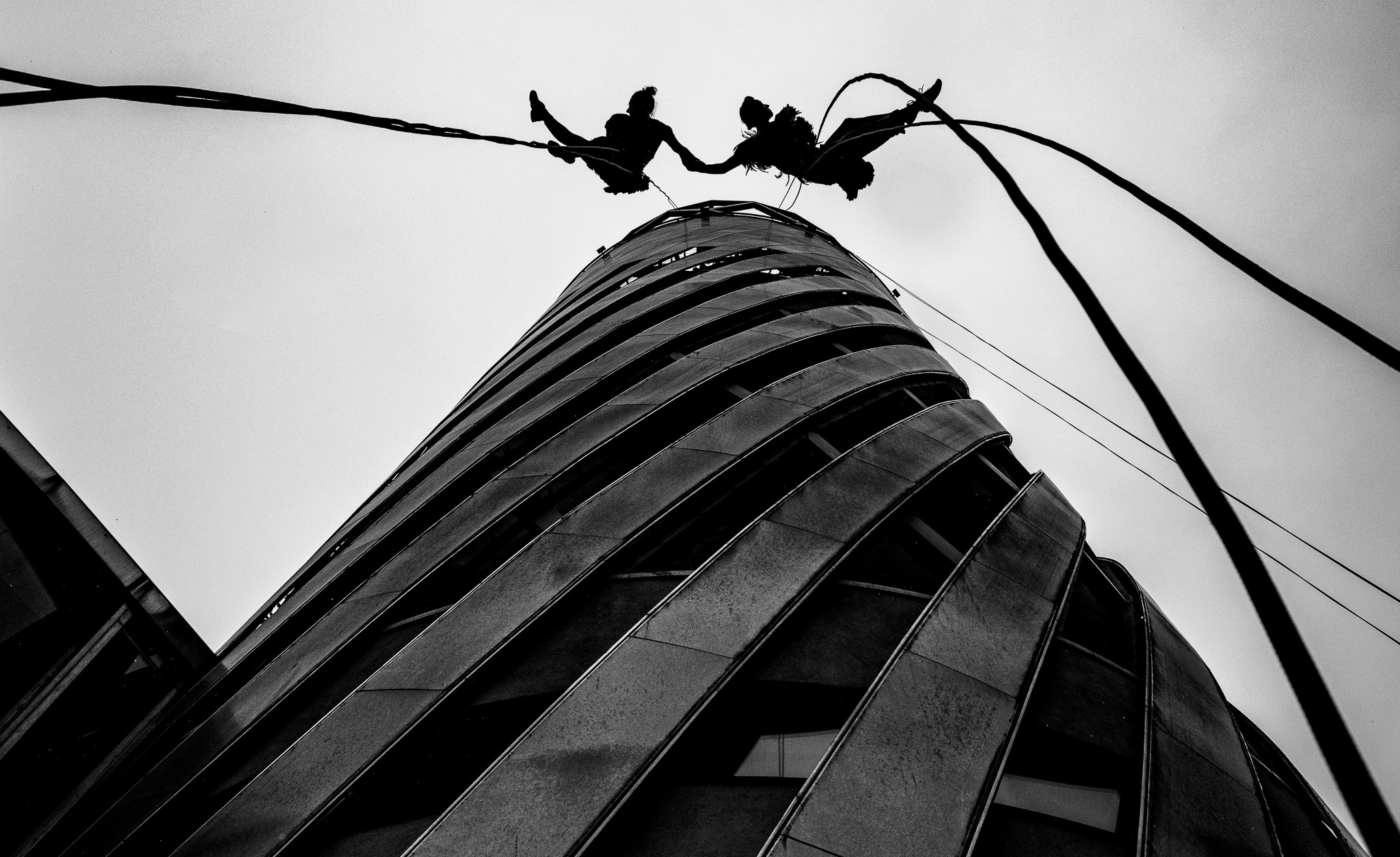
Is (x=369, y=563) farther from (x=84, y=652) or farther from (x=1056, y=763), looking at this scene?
(x=1056, y=763)

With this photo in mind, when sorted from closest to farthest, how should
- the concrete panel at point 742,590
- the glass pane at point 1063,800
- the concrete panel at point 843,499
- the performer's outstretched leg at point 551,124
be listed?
the glass pane at point 1063,800 → the concrete panel at point 742,590 → the concrete panel at point 843,499 → the performer's outstretched leg at point 551,124

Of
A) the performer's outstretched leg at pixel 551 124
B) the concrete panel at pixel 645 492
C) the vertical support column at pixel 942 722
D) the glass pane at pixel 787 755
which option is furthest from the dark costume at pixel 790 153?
the glass pane at pixel 787 755

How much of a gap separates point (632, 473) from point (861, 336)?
7.61 m

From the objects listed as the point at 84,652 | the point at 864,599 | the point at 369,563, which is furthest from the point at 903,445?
the point at 84,652

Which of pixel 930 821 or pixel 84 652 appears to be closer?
pixel 930 821

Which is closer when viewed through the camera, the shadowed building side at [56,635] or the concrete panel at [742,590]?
the concrete panel at [742,590]

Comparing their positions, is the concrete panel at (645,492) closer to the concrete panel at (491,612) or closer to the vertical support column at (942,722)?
the concrete panel at (491,612)

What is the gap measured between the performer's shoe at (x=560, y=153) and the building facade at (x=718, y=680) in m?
3.91

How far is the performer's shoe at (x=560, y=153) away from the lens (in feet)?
29.0

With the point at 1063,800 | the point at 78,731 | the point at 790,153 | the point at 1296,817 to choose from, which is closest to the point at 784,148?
the point at 790,153

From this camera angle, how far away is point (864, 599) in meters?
Result: 7.86

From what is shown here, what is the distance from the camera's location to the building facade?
19.3ft

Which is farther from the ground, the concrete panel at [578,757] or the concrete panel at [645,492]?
the concrete panel at [645,492]

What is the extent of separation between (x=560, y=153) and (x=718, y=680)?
6886mm
